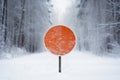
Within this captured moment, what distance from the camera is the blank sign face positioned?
→ 5.89 meters

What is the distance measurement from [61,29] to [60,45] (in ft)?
1.42

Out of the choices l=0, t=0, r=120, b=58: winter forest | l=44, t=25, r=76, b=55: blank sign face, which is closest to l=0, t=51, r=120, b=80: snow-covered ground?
l=44, t=25, r=76, b=55: blank sign face

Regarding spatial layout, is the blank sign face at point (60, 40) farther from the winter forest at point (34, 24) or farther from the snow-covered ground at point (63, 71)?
the winter forest at point (34, 24)

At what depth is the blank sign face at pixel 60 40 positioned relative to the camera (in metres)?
5.89

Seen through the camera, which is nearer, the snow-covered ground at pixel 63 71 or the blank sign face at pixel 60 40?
the blank sign face at pixel 60 40

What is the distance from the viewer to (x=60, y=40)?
19.3ft

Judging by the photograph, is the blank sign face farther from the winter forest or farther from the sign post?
the winter forest

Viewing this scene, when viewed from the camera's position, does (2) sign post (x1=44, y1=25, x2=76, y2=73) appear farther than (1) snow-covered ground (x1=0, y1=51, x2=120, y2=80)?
No

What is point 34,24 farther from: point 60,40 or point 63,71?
point 60,40

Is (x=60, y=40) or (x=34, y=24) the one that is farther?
(x=34, y=24)

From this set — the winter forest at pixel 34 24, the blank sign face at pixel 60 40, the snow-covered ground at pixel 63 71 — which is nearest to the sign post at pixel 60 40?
the blank sign face at pixel 60 40

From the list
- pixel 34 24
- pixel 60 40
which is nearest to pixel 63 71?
pixel 60 40

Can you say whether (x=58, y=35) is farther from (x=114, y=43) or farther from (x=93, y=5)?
(x=93, y=5)

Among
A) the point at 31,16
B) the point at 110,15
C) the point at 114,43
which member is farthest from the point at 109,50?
the point at 31,16
